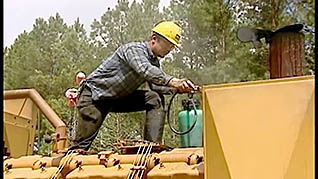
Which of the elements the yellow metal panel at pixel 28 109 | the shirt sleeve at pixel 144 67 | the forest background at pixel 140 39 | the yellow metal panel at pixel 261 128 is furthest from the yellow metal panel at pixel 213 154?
the forest background at pixel 140 39

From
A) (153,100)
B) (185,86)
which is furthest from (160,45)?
(185,86)

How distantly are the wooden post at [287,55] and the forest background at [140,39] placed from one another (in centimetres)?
499

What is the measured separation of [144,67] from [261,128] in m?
1.50

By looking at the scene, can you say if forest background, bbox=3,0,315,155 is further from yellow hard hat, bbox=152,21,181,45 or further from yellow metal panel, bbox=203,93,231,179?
yellow metal panel, bbox=203,93,231,179

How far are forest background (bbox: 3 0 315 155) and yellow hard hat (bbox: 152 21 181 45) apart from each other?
13.0 ft

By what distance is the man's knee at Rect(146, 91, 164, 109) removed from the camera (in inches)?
172

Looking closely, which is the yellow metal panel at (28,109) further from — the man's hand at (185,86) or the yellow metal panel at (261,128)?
the yellow metal panel at (261,128)

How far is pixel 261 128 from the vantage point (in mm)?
2461

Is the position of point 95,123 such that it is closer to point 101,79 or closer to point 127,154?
point 101,79

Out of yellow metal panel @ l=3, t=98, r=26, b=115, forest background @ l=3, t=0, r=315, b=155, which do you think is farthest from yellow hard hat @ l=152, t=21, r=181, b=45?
forest background @ l=3, t=0, r=315, b=155

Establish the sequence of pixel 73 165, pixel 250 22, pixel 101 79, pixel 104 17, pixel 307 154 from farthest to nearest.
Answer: pixel 104 17
pixel 250 22
pixel 101 79
pixel 73 165
pixel 307 154

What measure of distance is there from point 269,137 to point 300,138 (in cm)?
11

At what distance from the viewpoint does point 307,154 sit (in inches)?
94.2

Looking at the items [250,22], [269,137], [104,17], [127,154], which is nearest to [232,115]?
[269,137]
